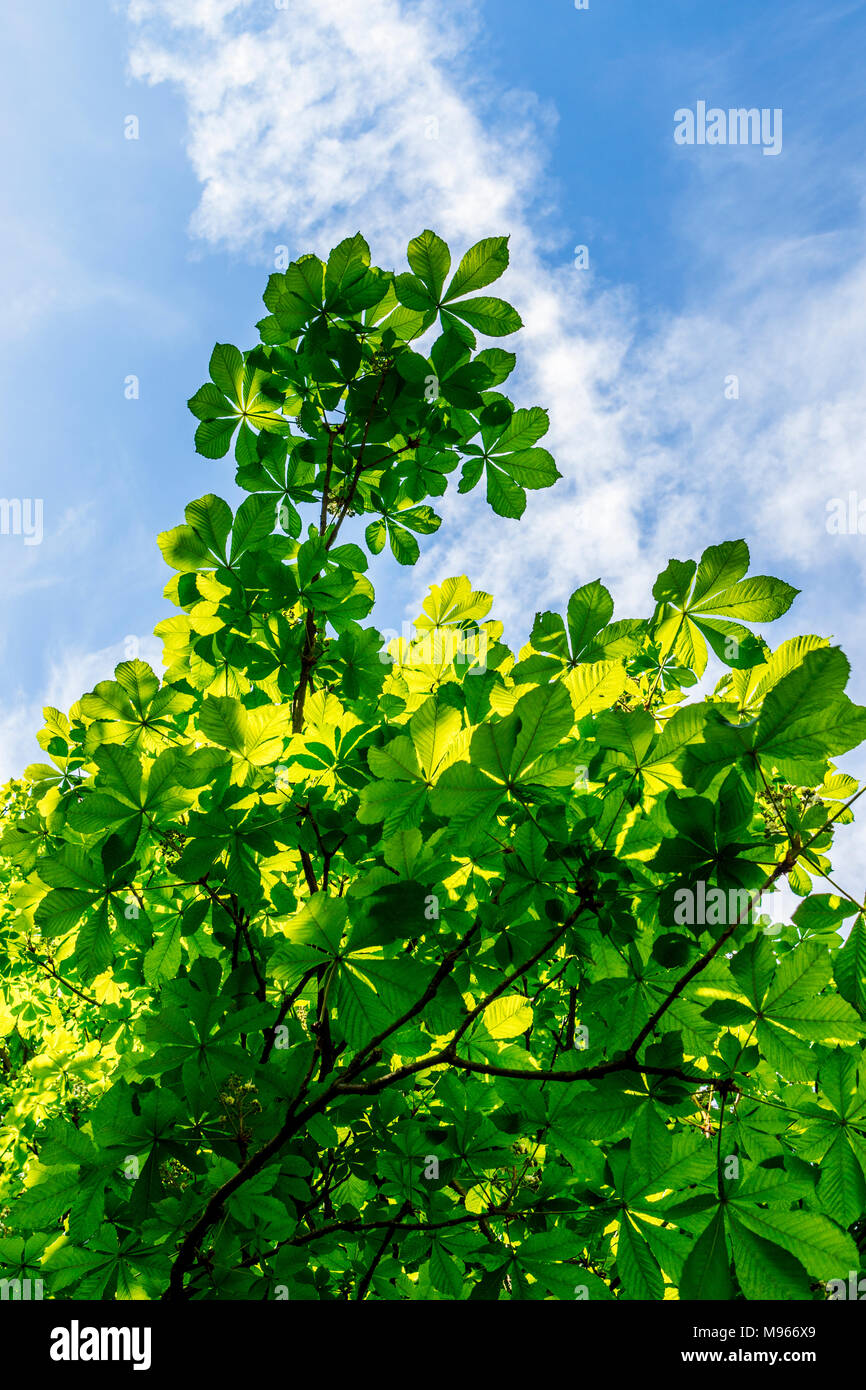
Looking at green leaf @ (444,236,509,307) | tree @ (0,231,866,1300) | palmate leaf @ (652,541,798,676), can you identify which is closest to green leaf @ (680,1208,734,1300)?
tree @ (0,231,866,1300)

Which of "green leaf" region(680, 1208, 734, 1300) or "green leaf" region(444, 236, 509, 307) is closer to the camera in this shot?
"green leaf" region(680, 1208, 734, 1300)

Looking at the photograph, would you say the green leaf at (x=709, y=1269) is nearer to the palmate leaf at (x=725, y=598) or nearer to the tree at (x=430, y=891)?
the tree at (x=430, y=891)

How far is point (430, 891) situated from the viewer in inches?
71.8

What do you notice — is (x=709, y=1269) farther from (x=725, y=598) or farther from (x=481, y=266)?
(x=481, y=266)

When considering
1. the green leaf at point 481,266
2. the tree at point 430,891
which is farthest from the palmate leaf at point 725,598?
the green leaf at point 481,266

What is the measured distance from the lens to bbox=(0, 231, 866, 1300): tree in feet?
4.97

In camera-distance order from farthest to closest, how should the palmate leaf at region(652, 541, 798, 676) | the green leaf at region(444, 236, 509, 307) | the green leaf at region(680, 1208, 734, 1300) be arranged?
1. the green leaf at region(444, 236, 509, 307)
2. the palmate leaf at region(652, 541, 798, 676)
3. the green leaf at region(680, 1208, 734, 1300)

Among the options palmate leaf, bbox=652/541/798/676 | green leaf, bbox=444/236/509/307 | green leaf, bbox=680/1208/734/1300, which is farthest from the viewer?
green leaf, bbox=444/236/509/307

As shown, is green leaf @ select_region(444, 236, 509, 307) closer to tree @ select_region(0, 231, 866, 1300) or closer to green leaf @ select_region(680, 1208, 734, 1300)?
tree @ select_region(0, 231, 866, 1300)

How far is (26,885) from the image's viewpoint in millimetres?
2408

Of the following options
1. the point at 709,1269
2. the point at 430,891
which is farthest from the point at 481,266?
the point at 709,1269

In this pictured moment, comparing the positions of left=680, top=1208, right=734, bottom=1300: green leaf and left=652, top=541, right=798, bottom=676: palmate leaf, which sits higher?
left=652, top=541, right=798, bottom=676: palmate leaf
